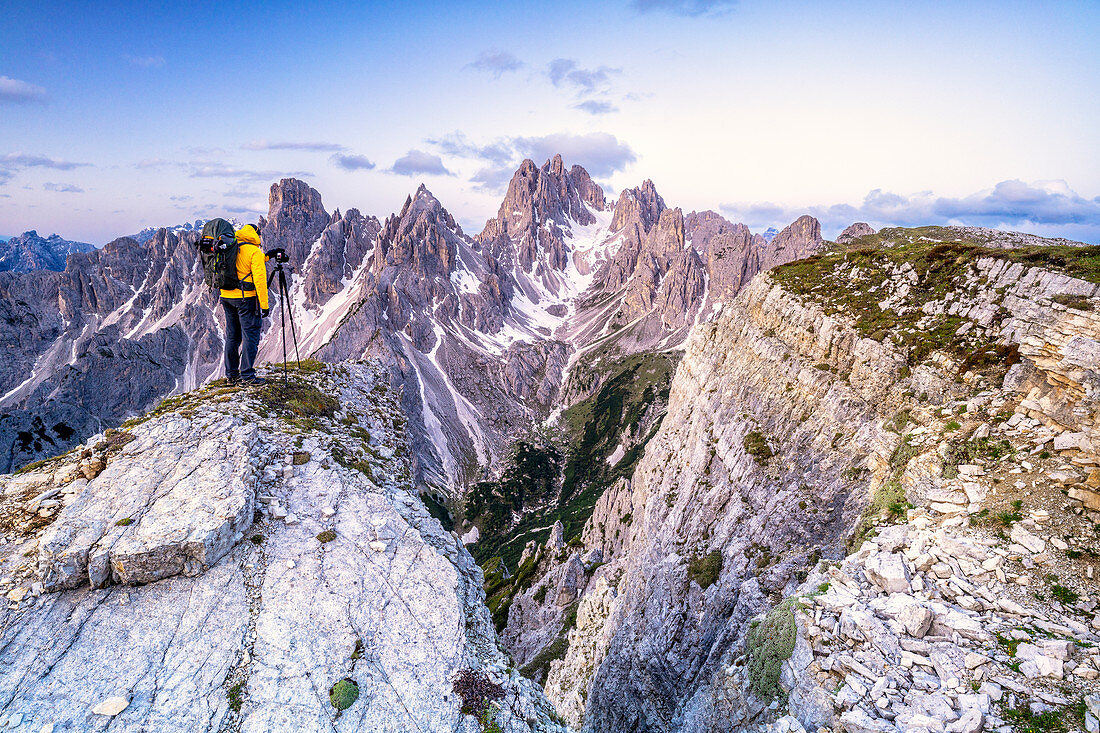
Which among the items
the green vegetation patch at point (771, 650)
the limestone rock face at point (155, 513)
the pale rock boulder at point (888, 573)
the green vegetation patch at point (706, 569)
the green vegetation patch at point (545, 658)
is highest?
the limestone rock face at point (155, 513)

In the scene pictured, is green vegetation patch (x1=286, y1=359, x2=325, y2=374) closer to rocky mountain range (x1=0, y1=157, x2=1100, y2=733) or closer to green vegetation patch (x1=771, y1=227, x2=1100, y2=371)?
rocky mountain range (x1=0, y1=157, x2=1100, y2=733)

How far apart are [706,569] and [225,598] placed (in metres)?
30.3

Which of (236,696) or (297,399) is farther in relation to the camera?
(297,399)

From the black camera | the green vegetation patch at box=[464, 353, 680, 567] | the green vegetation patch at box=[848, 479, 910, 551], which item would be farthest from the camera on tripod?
the green vegetation patch at box=[464, 353, 680, 567]

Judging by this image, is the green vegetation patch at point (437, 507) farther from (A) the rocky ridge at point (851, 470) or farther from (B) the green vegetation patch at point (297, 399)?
(B) the green vegetation patch at point (297, 399)

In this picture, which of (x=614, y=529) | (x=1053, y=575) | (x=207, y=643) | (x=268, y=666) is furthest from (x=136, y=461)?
(x=614, y=529)

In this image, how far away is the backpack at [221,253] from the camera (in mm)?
16234

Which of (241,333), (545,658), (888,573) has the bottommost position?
(545,658)

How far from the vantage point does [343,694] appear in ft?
29.9

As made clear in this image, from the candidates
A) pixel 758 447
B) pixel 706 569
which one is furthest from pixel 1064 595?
pixel 758 447

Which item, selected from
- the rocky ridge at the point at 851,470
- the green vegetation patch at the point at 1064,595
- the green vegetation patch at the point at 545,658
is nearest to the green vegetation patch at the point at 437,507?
the green vegetation patch at the point at 545,658

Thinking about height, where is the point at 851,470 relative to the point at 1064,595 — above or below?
below

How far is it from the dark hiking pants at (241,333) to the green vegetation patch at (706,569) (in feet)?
101

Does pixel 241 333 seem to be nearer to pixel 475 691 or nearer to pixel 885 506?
pixel 475 691
